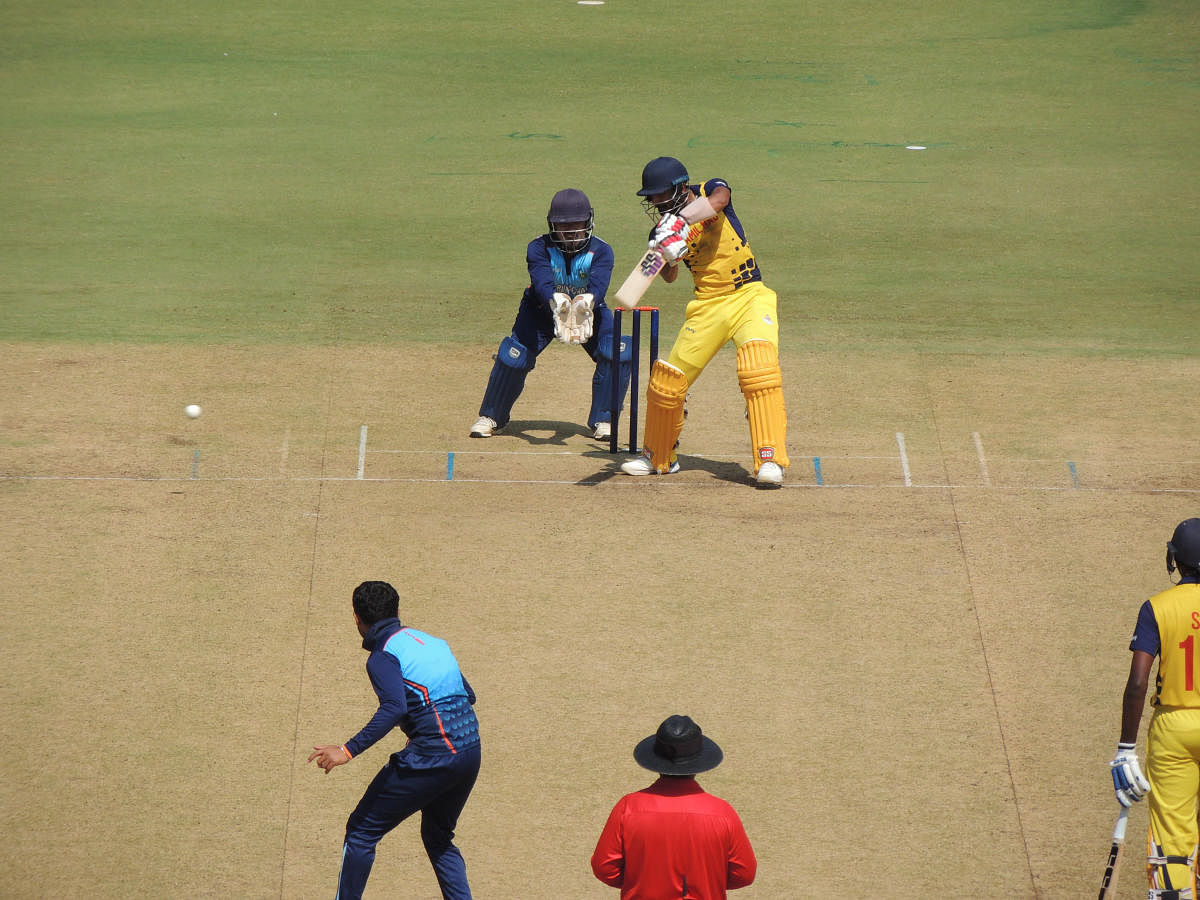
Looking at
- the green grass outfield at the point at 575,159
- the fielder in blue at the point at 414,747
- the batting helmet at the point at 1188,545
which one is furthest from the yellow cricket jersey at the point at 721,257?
the fielder in blue at the point at 414,747

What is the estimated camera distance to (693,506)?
465 inches

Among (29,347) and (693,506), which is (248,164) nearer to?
(29,347)

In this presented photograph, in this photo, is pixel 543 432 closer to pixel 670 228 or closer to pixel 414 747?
pixel 670 228

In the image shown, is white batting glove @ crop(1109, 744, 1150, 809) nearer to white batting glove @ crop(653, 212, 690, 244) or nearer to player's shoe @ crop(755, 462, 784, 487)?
player's shoe @ crop(755, 462, 784, 487)

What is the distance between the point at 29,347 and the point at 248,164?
232 inches

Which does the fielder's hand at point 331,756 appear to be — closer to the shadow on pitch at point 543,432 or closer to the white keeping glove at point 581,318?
the white keeping glove at point 581,318

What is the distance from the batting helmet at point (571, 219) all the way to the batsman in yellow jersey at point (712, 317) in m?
0.54

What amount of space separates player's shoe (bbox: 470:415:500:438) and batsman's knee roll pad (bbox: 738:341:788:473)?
2.33 metres

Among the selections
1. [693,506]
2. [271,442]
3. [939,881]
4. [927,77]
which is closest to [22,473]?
[271,442]

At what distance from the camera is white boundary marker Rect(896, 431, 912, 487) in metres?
12.2

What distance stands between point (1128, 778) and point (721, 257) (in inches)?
233

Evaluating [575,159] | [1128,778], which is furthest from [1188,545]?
[575,159]

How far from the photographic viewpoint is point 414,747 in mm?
7215

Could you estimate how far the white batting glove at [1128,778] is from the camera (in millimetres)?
7168
